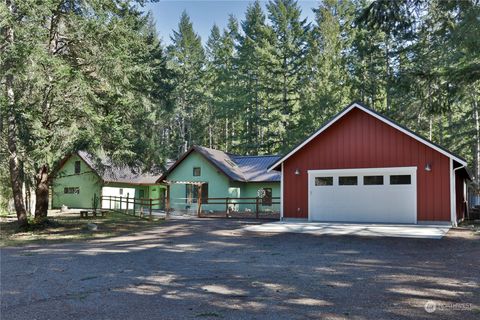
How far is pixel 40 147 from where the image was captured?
45.1ft

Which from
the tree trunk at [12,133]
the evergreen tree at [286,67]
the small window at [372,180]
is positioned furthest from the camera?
the evergreen tree at [286,67]

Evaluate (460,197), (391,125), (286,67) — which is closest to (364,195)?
(391,125)

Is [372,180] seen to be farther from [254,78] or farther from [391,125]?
[254,78]

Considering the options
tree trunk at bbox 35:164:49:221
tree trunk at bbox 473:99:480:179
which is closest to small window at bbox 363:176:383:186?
tree trunk at bbox 35:164:49:221

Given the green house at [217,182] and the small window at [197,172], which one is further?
the small window at [197,172]

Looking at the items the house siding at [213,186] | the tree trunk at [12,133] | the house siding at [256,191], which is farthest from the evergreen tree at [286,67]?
the tree trunk at [12,133]

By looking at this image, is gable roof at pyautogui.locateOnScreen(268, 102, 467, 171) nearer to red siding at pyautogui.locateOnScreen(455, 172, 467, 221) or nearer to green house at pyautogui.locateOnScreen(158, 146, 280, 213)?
red siding at pyautogui.locateOnScreen(455, 172, 467, 221)

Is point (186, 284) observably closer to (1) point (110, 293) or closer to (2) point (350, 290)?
(1) point (110, 293)

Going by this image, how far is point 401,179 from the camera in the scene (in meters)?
16.1

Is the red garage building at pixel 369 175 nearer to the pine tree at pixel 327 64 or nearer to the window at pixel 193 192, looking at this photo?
the window at pixel 193 192

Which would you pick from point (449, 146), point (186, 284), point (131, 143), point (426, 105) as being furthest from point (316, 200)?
point (449, 146)

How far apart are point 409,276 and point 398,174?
1004 cm

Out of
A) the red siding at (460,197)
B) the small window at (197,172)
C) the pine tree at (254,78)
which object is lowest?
the red siding at (460,197)

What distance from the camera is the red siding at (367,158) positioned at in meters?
15.4
